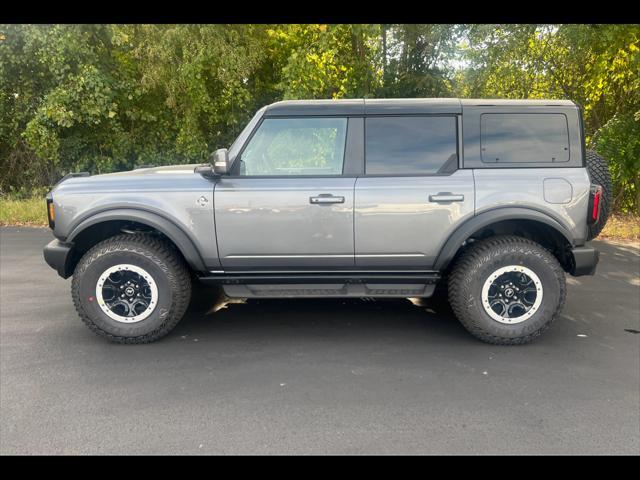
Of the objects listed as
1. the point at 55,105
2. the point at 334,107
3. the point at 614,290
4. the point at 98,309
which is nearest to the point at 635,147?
the point at 614,290

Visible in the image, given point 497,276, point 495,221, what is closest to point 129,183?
point 495,221

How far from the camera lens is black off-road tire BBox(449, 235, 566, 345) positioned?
3.93 meters

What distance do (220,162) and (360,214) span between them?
116 centimetres

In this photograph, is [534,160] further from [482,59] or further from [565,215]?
[482,59]

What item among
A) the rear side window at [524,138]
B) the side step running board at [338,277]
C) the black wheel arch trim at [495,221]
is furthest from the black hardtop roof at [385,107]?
the side step running board at [338,277]

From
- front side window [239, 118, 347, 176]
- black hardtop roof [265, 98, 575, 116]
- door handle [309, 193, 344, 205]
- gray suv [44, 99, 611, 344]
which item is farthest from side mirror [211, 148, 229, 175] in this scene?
door handle [309, 193, 344, 205]

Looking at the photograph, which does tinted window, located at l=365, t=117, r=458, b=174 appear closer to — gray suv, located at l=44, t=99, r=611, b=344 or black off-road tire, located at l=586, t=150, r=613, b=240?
gray suv, located at l=44, t=99, r=611, b=344

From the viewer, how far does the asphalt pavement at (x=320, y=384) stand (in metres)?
2.65

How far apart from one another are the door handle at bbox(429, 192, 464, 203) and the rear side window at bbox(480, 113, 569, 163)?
39 centimetres

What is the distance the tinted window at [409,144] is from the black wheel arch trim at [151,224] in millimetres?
1548

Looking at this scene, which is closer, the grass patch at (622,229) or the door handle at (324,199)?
the door handle at (324,199)

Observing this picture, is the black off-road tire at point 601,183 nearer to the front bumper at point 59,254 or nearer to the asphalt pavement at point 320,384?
the asphalt pavement at point 320,384

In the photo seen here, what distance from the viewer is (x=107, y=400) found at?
3.11 m

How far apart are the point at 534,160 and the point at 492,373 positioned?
5.59 ft
